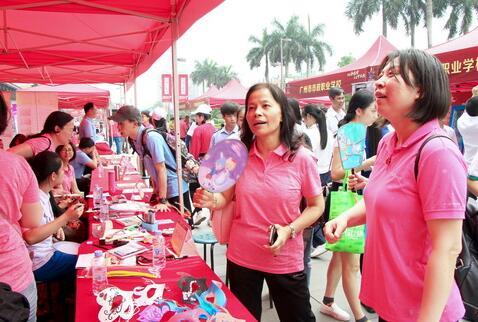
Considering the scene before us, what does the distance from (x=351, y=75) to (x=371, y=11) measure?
84.7 ft

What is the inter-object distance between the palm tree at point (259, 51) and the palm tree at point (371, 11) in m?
18.6

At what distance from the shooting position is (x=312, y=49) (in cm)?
4809

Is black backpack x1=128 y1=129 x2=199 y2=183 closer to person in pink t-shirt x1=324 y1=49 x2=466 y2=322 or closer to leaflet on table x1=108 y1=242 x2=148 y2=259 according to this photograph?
leaflet on table x1=108 y1=242 x2=148 y2=259

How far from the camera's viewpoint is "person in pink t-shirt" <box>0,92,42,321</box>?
1.63m

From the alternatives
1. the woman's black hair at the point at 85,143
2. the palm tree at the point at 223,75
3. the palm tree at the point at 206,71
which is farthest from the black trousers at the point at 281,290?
the palm tree at the point at 206,71

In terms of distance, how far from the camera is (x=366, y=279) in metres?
1.32

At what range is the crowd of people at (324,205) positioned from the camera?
1059 millimetres

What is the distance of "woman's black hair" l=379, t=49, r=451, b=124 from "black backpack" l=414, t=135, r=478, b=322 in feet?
0.29

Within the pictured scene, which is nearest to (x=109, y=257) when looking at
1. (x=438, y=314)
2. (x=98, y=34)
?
(x=438, y=314)

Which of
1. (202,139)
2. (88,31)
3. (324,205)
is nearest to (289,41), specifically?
(202,139)

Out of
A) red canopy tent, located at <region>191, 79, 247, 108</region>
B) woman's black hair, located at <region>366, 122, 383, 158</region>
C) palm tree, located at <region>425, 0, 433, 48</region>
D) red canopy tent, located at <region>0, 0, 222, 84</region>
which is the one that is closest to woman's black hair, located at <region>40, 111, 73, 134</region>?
red canopy tent, located at <region>0, 0, 222, 84</region>

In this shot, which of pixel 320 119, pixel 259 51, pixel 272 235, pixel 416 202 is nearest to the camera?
pixel 416 202

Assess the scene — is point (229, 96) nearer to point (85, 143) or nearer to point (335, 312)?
point (85, 143)

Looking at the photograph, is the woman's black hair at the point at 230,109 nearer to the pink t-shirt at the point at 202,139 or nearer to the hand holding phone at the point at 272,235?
the pink t-shirt at the point at 202,139
